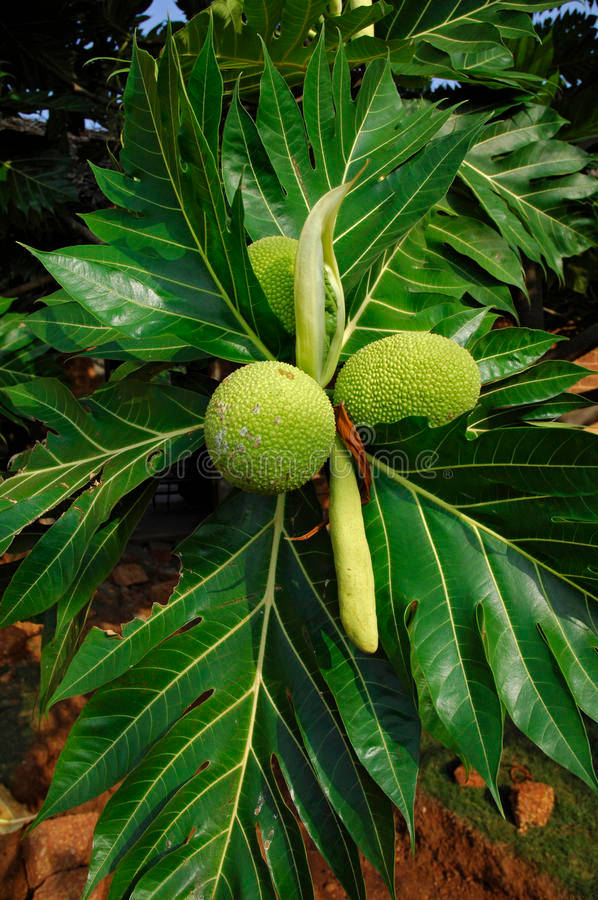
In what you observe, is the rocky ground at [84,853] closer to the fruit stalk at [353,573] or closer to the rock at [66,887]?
the rock at [66,887]

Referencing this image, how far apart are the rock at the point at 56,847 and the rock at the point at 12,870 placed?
3cm

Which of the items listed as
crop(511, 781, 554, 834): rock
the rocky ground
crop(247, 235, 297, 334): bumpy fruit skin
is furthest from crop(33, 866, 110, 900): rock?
crop(247, 235, 297, 334): bumpy fruit skin

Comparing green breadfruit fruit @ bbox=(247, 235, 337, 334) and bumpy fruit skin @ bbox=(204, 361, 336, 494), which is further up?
green breadfruit fruit @ bbox=(247, 235, 337, 334)

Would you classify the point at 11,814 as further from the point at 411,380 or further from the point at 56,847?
the point at 411,380

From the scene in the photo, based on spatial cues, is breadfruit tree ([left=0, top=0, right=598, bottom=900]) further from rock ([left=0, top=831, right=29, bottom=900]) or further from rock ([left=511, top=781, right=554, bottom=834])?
rock ([left=511, top=781, right=554, bottom=834])

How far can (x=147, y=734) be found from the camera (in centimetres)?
95

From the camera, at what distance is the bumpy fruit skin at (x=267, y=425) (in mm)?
707

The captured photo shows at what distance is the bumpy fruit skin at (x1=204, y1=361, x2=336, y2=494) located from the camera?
71 cm

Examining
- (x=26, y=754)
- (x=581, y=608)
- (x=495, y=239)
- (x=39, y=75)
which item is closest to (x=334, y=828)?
(x=581, y=608)

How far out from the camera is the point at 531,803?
7.53ft

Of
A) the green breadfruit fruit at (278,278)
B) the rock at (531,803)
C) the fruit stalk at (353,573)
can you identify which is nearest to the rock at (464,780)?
the rock at (531,803)

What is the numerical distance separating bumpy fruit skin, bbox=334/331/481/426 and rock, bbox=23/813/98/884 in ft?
6.75

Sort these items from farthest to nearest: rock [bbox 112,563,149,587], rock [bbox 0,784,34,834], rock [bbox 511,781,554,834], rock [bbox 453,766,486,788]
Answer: rock [bbox 112,563,149,587], rock [bbox 453,766,486,788], rock [bbox 511,781,554,834], rock [bbox 0,784,34,834]

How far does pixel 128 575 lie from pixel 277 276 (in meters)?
3.55
